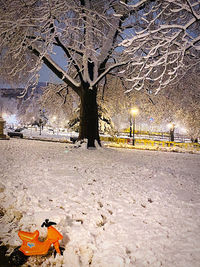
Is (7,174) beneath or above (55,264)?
above

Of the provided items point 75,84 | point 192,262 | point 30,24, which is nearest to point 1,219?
point 192,262

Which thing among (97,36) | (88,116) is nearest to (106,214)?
(88,116)

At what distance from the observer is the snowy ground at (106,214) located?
239 cm

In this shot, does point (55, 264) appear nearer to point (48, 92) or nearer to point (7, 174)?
point (7, 174)

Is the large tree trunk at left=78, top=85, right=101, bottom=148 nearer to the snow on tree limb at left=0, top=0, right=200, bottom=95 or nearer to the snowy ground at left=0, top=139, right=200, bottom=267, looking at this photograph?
the snow on tree limb at left=0, top=0, right=200, bottom=95

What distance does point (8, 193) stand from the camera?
3830mm

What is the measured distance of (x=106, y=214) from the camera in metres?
3.27

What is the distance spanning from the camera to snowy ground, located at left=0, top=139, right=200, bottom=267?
2.39m

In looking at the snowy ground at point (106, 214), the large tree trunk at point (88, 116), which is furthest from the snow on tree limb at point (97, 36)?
the snowy ground at point (106, 214)

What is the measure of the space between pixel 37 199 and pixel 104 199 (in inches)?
56.7

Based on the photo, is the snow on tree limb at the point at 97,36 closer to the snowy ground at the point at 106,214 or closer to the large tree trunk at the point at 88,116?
the large tree trunk at the point at 88,116

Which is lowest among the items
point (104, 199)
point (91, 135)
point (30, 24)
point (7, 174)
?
point (104, 199)

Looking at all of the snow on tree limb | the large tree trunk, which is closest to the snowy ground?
the snow on tree limb

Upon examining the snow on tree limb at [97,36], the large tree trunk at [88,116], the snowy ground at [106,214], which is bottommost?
the snowy ground at [106,214]
